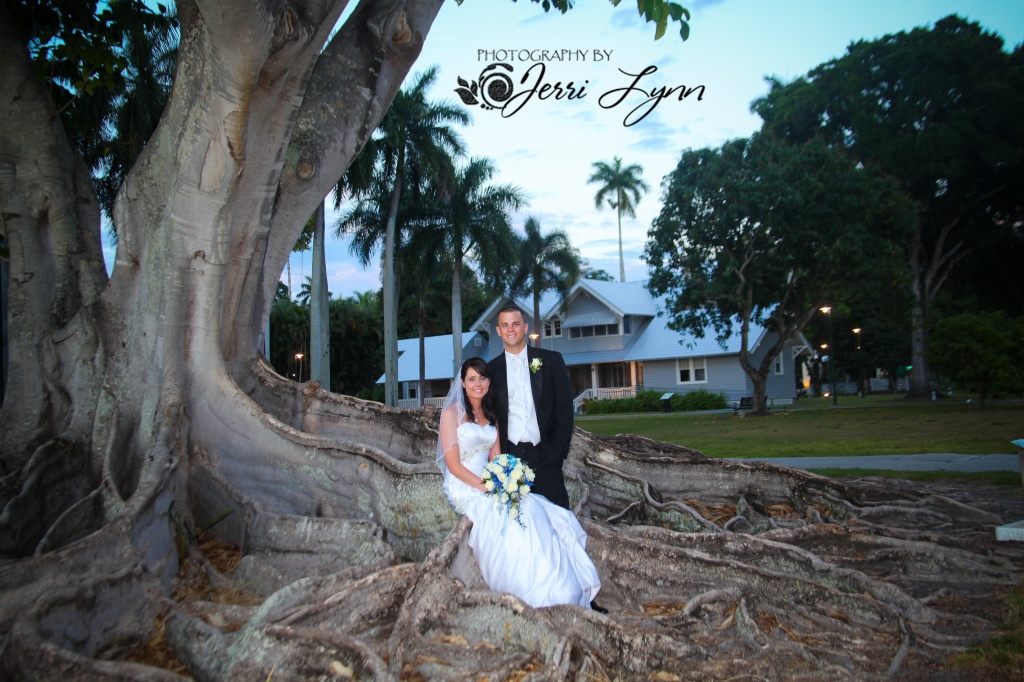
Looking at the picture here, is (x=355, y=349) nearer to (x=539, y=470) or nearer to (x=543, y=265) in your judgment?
(x=543, y=265)

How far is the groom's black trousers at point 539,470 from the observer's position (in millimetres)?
5238

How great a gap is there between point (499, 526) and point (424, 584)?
0.64m

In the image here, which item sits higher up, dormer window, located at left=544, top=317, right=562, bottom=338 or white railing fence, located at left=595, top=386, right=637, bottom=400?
dormer window, located at left=544, top=317, right=562, bottom=338

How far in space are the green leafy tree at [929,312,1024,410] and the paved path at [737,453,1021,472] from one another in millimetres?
14245

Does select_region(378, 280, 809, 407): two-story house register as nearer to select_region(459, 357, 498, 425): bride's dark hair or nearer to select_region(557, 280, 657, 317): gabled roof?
select_region(557, 280, 657, 317): gabled roof

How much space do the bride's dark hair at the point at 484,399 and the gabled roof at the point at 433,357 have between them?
4749cm

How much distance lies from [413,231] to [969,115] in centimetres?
2671

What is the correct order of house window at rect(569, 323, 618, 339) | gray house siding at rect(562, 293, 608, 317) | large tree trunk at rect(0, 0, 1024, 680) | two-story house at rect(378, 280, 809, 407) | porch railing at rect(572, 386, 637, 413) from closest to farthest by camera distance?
large tree trunk at rect(0, 0, 1024, 680) < two-story house at rect(378, 280, 809, 407) < porch railing at rect(572, 386, 637, 413) < house window at rect(569, 323, 618, 339) < gray house siding at rect(562, 293, 608, 317)

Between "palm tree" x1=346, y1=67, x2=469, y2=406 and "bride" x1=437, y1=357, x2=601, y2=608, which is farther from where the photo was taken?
"palm tree" x1=346, y1=67, x2=469, y2=406

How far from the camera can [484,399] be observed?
5242 millimetres

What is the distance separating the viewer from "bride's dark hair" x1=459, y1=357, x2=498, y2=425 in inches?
202

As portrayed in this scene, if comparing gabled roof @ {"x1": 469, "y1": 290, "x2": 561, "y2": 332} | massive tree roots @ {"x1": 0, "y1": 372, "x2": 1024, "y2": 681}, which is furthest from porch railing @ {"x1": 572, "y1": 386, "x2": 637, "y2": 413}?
massive tree roots @ {"x1": 0, "y1": 372, "x2": 1024, "y2": 681}

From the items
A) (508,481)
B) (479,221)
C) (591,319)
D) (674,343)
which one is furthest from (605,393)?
(508,481)

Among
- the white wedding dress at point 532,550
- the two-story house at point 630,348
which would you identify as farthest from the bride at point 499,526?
the two-story house at point 630,348
